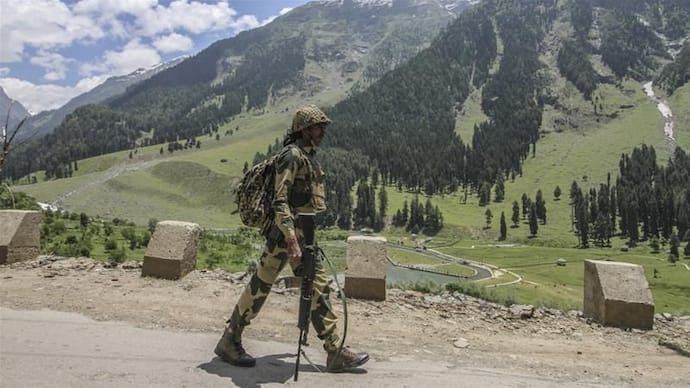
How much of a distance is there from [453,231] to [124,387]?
161117mm

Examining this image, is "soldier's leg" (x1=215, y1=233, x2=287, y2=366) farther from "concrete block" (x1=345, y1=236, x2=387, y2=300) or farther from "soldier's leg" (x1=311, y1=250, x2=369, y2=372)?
"concrete block" (x1=345, y1=236, x2=387, y2=300)

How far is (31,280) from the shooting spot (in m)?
11.8

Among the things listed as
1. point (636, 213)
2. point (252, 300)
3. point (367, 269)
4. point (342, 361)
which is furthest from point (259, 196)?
point (636, 213)

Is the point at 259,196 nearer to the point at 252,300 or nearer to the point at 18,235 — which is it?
the point at 252,300

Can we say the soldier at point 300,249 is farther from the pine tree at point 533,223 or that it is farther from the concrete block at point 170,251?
the pine tree at point 533,223

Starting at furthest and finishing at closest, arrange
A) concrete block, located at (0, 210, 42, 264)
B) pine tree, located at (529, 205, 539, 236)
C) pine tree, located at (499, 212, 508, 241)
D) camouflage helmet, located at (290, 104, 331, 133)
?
pine tree, located at (529, 205, 539, 236)
pine tree, located at (499, 212, 508, 241)
concrete block, located at (0, 210, 42, 264)
camouflage helmet, located at (290, 104, 331, 133)

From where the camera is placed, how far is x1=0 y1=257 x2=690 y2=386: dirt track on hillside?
8305mm

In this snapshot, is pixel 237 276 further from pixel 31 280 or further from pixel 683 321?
pixel 683 321

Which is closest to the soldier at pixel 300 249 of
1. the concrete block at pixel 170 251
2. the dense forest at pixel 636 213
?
the concrete block at pixel 170 251

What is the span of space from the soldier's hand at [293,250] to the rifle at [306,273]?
0.44 meters

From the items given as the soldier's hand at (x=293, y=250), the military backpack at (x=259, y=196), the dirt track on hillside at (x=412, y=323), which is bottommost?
the dirt track on hillside at (x=412, y=323)

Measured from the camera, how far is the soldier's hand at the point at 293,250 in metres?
6.51

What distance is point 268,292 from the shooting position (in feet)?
23.5

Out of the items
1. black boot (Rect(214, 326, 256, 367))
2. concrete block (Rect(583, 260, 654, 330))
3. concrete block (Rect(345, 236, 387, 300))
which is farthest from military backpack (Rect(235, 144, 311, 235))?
concrete block (Rect(583, 260, 654, 330))
